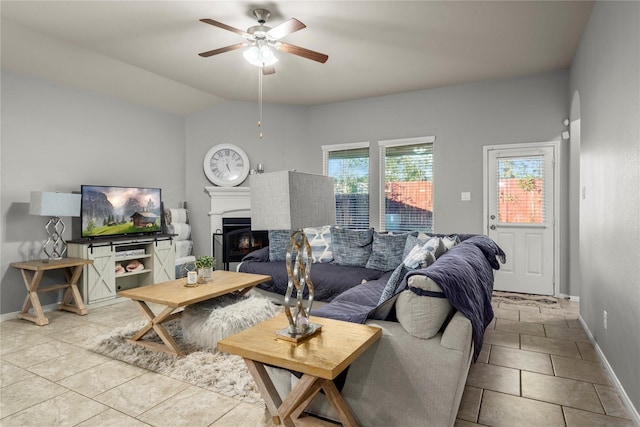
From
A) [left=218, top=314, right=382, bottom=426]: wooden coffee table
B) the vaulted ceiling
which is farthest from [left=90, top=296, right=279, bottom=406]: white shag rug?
the vaulted ceiling

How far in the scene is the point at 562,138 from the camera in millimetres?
4555

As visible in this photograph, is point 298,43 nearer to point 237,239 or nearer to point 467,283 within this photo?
point 467,283

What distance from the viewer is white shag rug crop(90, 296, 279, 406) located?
2400mm

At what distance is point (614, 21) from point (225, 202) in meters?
4.96

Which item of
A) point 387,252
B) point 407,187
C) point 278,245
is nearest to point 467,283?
point 387,252

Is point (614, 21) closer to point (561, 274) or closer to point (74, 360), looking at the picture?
point (561, 274)

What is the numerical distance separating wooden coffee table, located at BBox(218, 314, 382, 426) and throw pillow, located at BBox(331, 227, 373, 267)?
2252 mm

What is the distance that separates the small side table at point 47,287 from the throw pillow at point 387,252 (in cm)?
306

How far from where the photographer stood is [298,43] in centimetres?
374

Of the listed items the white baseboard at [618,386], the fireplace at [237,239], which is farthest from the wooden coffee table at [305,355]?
the fireplace at [237,239]

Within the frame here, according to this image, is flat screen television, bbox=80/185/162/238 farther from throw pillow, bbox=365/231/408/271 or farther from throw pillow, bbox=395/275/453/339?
throw pillow, bbox=395/275/453/339

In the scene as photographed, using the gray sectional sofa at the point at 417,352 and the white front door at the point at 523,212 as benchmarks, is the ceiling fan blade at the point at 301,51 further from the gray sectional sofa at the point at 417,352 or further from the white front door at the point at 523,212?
the white front door at the point at 523,212

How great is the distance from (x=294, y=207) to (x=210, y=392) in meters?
1.50

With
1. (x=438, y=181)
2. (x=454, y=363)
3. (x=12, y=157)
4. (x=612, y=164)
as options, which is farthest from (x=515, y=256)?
(x=12, y=157)
